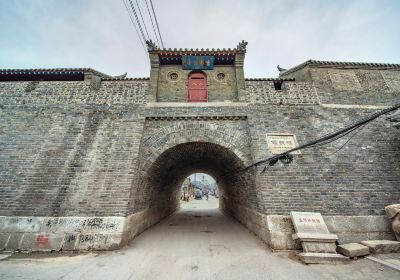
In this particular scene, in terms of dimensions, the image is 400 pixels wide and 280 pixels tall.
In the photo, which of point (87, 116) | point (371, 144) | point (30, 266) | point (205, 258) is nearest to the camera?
point (30, 266)

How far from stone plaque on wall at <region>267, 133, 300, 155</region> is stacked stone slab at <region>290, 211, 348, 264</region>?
227 centimetres

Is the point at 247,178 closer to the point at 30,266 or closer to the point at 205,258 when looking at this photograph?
the point at 205,258

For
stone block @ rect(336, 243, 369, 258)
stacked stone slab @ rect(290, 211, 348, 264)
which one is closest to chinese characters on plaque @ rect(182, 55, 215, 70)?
stacked stone slab @ rect(290, 211, 348, 264)

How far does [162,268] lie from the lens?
4.26 metres

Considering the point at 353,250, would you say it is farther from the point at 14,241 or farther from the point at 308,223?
the point at 14,241

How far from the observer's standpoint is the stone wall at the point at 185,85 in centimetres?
818

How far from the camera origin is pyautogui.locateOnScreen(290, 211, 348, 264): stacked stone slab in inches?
175

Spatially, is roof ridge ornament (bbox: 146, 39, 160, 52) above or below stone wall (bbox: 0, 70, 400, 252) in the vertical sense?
above

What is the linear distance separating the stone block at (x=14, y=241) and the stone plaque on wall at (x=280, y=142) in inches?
343

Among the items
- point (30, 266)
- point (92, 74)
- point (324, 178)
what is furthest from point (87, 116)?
point (324, 178)

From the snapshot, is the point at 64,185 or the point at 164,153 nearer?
the point at 64,185

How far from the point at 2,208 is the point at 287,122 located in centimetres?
1069

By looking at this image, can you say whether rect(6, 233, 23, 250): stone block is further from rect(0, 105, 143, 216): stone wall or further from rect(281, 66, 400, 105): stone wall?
rect(281, 66, 400, 105): stone wall

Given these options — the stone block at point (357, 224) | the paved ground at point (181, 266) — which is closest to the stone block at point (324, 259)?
the paved ground at point (181, 266)
